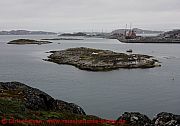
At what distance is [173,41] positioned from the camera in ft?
543

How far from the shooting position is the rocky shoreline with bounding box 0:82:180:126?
17191 mm

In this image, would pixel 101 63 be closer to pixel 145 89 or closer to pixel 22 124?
pixel 145 89

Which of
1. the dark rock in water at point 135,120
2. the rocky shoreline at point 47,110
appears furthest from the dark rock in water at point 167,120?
the dark rock in water at point 135,120

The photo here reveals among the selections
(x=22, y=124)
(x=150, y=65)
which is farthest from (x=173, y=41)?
(x=22, y=124)

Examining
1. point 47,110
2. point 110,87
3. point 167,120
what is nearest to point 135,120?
point 167,120

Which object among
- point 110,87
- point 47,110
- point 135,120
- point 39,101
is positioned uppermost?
point 39,101

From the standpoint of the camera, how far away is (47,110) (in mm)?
20938

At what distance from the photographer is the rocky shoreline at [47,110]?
17.2 meters

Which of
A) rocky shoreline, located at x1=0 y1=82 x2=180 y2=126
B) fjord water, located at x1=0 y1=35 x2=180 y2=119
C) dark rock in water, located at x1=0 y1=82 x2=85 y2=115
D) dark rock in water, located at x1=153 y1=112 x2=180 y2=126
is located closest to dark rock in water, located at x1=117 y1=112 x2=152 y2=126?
rocky shoreline, located at x1=0 y1=82 x2=180 y2=126

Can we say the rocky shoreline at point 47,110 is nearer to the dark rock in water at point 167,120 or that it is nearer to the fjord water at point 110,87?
the dark rock in water at point 167,120

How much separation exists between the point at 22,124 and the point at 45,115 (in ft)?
14.1

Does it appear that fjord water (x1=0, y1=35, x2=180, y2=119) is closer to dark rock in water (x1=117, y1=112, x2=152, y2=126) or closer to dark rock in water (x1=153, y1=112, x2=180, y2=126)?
dark rock in water (x1=117, y1=112, x2=152, y2=126)

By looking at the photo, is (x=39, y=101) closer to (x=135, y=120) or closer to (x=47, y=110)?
(x=47, y=110)

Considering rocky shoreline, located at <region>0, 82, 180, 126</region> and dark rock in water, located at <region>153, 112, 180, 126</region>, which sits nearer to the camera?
rocky shoreline, located at <region>0, 82, 180, 126</region>
